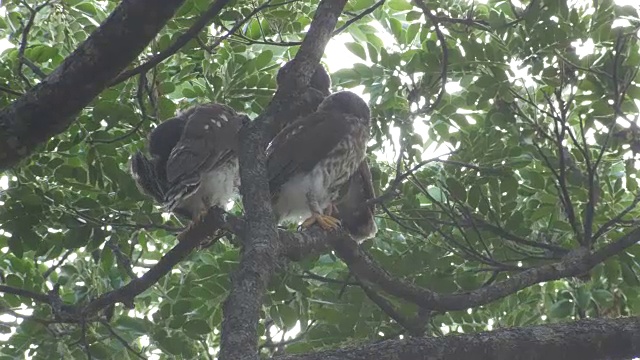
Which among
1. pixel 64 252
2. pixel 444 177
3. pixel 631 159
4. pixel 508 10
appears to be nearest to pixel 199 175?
pixel 64 252

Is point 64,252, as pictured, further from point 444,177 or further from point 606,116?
point 606,116

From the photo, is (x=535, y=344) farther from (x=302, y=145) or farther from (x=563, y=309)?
(x=302, y=145)

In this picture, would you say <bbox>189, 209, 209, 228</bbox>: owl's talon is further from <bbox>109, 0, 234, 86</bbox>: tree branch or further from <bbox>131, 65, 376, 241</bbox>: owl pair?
<bbox>109, 0, 234, 86</bbox>: tree branch

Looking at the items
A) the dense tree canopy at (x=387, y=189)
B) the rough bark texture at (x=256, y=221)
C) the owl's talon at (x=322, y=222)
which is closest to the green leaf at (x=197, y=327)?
the dense tree canopy at (x=387, y=189)

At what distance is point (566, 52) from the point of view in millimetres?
4250

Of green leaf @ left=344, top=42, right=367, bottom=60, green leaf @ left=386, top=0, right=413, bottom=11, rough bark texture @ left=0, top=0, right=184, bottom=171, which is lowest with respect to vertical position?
rough bark texture @ left=0, top=0, right=184, bottom=171

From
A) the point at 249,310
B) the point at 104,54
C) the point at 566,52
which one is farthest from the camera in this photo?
the point at 566,52

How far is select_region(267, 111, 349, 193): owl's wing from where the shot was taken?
16.7 ft

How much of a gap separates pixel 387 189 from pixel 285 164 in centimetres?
92

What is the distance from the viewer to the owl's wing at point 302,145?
5.09m

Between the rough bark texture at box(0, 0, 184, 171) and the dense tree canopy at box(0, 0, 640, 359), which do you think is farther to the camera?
the dense tree canopy at box(0, 0, 640, 359)

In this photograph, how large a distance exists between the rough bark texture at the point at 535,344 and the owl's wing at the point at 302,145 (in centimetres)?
224

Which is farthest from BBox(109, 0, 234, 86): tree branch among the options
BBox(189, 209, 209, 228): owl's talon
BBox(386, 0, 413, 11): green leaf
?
BBox(386, 0, 413, 11): green leaf

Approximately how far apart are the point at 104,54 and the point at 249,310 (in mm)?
1011
